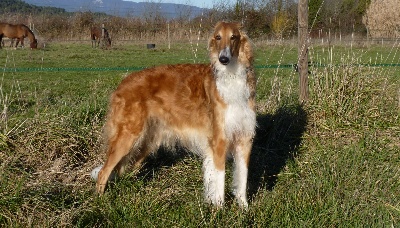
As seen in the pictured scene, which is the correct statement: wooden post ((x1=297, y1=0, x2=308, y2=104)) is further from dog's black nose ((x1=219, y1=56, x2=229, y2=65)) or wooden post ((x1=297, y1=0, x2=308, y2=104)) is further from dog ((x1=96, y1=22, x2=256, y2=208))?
dog's black nose ((x1=219, y1=56, x2=229, y2=65))

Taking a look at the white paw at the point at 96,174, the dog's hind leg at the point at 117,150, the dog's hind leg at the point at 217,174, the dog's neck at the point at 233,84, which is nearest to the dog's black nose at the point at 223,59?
the dog's neck at the point at 233,84

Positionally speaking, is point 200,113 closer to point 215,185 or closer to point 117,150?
point 215,185

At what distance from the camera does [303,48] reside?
22.7 ft

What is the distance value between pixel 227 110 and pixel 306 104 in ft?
8.40

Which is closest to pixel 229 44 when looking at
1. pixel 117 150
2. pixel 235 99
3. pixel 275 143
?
pixel 235 99

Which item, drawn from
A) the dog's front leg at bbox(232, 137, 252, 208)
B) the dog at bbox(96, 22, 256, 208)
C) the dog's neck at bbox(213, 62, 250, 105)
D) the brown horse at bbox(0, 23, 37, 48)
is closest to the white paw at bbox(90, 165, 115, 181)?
the dog at bbox(96, 22, 256, 208)

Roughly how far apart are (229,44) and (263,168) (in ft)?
6.32

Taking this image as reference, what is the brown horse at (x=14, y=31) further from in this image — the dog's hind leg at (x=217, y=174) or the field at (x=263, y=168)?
the dog's hind leg at (x=217, y=174)

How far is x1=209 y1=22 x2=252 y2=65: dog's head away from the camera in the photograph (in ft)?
15.2

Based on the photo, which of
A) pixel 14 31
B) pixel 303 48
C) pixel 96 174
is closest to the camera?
pixel 96 174

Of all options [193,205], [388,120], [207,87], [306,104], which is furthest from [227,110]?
[388,120]

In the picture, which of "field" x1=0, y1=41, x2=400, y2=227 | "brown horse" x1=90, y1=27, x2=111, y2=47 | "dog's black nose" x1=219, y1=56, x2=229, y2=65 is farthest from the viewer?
"brown horse" x1=90, y1=27, x2=111, y2=47

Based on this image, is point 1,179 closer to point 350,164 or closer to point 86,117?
point 86,117

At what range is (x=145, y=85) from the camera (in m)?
5.20
